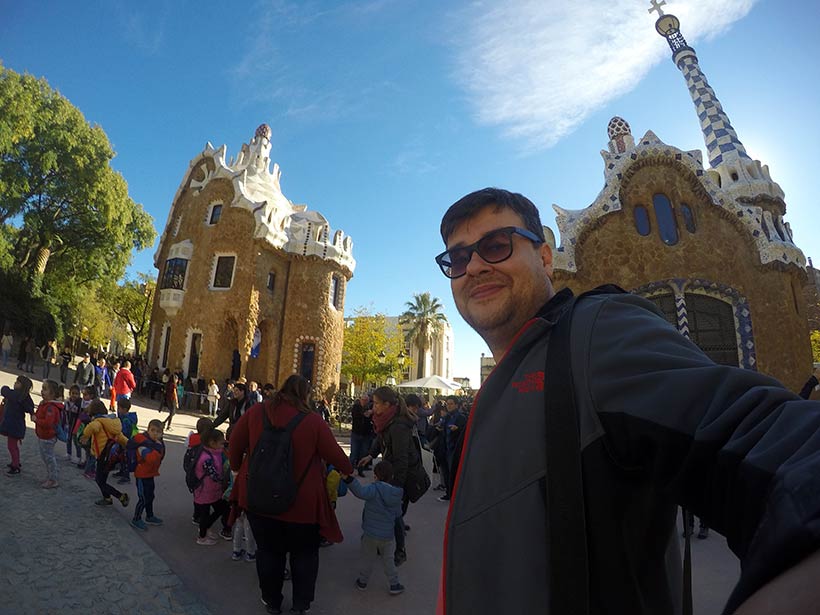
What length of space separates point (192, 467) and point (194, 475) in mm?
100

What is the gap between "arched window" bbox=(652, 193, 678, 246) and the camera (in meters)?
12.2

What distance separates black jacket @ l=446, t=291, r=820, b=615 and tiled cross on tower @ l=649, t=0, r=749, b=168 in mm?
20258

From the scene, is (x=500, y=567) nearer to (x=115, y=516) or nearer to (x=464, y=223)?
(x=464, y=223)

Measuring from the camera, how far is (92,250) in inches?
985

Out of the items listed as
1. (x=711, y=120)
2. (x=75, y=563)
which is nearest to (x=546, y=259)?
(x=75, y=563)

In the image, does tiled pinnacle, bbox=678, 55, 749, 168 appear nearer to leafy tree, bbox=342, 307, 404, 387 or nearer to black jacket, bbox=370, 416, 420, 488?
black jacket, bbox=370, 416, 420, 488

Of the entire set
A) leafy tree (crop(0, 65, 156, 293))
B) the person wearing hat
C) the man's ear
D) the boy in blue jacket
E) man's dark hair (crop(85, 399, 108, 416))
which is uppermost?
leafy tree (crop(0, 65, 156, 293))

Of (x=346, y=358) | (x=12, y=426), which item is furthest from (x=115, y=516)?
(x=346, y=358)

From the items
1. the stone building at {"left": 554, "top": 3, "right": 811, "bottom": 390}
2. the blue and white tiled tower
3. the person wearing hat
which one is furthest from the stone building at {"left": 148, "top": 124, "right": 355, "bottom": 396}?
the blue and white tiled tower

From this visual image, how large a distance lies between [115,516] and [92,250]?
82.3 ft

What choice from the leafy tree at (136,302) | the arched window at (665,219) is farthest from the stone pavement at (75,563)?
the leafy tree at (136,302)

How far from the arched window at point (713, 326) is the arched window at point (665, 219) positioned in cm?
167

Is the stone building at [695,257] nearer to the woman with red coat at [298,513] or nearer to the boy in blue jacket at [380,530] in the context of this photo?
the boy in blue jacket at [380,530]

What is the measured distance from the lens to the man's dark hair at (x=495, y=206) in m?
1.68
